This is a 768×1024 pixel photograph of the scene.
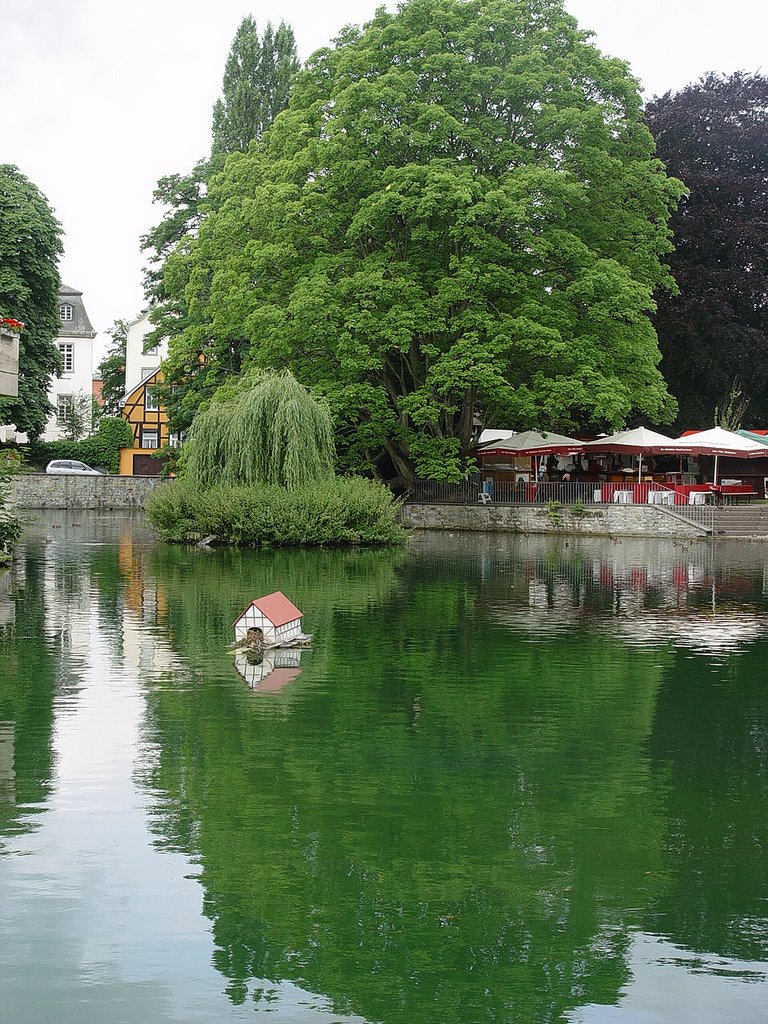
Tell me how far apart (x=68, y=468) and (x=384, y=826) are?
215 ft

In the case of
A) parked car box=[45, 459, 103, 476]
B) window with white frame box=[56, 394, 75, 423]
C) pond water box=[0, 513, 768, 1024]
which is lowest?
pond water box=[0, 513, 768, 1024]

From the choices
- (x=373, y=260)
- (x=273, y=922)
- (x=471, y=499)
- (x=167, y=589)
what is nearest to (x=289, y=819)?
(x=273, y=922)

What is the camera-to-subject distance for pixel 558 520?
45.3 m

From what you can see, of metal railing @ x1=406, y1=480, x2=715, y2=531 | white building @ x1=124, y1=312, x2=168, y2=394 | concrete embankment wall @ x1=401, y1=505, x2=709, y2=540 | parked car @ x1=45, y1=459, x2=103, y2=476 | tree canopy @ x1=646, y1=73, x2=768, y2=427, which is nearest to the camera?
concrete embankment wall @ x1=401, y1=505, x2=709, y2=540

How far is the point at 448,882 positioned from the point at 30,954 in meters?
2.29

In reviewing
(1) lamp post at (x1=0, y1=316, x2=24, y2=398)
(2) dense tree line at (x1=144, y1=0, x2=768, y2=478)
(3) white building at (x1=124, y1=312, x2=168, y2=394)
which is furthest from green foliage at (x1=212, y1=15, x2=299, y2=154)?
(1) lamp post at (x1=0, y1=316, x2=24, y2=398)

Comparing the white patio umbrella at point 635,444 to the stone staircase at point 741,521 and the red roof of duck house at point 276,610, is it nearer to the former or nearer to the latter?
the stone staircase at point 741,521

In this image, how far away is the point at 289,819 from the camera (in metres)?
8.55

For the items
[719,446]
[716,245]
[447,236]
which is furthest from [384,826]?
[716,245]

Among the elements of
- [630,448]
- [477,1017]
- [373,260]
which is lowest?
[477,1017]

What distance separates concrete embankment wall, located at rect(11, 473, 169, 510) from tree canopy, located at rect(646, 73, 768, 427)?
25226 millimetres

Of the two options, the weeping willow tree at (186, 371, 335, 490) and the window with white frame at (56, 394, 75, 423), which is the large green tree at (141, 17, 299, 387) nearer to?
the weeping willow tree at (186, 371, 335, 490)

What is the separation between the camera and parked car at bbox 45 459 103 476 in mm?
67750

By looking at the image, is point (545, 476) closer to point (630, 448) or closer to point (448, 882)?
point (630, 448)
